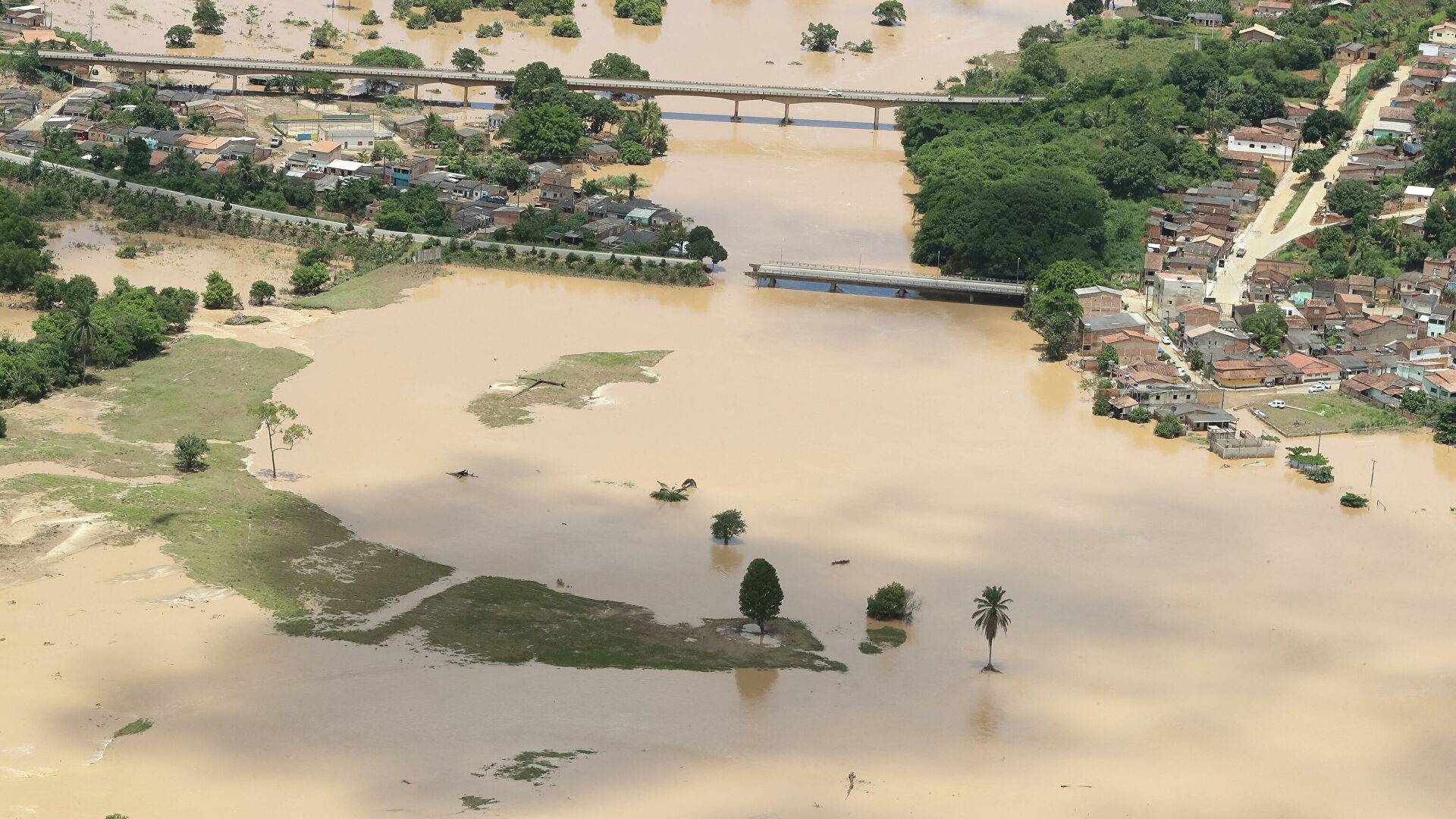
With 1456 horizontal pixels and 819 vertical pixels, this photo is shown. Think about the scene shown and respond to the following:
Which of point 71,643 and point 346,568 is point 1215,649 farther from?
point 71,643

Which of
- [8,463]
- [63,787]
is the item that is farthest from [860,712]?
[8,463]

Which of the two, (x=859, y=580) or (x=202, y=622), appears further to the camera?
(x=859, y=580)

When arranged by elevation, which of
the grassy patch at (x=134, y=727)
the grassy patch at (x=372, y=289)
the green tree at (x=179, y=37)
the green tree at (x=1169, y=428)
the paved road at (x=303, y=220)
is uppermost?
the green tree at (x=179, y=37)

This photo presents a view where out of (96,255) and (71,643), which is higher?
(96,255)

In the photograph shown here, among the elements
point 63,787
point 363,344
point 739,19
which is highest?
point 739,19

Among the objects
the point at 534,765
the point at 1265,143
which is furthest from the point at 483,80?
the point at 534,765

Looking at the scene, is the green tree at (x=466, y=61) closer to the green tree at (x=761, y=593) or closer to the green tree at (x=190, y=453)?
the green tree at (x=190, y=453)

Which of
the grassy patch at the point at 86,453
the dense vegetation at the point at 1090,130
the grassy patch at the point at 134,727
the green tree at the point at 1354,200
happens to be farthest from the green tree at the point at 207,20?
the grassy patch at the point at 134,727

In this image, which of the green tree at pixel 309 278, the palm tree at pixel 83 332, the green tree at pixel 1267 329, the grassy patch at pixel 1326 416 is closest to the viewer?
the palm tree at pixel 83 332
